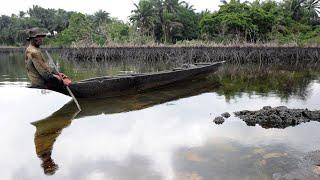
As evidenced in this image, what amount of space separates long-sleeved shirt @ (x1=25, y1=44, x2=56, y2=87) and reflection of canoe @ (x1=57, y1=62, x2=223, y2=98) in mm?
630

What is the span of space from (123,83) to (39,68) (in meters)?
2.41

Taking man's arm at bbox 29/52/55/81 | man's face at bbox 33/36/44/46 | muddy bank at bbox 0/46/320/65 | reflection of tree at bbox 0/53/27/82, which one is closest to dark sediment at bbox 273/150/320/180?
man's arm at bbox 29/52/55/81

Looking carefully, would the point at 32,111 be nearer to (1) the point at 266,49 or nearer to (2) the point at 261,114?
(2) the point at 261,114

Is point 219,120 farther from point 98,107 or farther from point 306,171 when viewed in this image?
point 98,107

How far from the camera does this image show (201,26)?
101 feet

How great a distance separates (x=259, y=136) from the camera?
6.28m

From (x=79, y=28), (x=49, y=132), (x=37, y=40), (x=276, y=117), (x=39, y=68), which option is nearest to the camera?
(x=49, y=132)

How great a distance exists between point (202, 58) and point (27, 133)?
1684 cm

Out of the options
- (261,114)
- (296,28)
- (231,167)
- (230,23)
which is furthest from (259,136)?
(296,28)

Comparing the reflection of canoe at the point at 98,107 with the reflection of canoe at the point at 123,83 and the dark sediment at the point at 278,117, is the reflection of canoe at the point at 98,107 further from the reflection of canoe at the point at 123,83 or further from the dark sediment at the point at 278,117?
the dark sediment at the point at 278,117

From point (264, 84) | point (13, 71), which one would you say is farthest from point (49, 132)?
point (13, 71)

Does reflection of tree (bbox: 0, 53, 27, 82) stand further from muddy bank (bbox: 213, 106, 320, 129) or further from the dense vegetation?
muddy bank (bbox: 213, 106, 320, 129)

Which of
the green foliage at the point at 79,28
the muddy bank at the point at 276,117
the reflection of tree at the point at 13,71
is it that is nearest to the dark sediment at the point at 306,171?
the muddy bank at the point at 276,117

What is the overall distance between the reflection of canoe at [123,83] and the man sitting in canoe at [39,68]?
39 centimetres
